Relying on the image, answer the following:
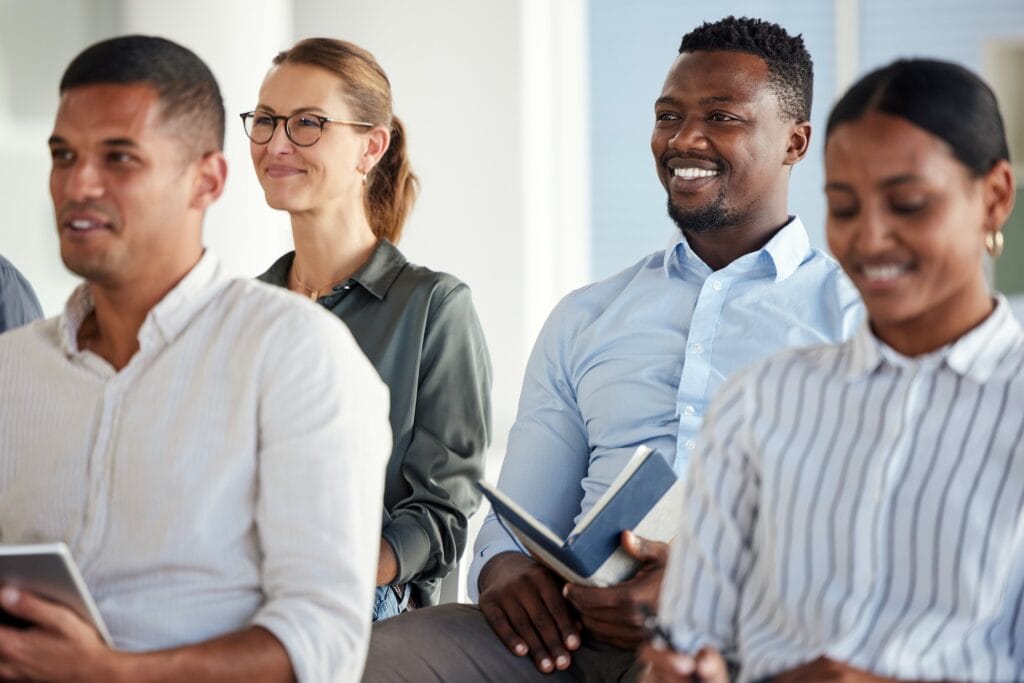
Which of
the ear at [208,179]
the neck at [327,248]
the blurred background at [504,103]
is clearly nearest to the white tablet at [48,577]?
the ear at [208,179]

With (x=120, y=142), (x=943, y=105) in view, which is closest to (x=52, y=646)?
(x=120, y=142)

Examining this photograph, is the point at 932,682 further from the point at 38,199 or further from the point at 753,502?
the point at 38,199

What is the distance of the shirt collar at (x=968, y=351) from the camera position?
1463 mm

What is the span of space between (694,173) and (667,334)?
30cm

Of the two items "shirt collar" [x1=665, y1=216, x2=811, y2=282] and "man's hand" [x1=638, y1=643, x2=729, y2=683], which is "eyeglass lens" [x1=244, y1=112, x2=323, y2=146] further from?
"man's hand" [x1=638, y1=643, x2=729, y2=683]

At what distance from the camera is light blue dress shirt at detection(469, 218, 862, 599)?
2260mm

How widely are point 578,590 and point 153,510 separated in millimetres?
661

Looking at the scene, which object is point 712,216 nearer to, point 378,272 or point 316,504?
point 378,272

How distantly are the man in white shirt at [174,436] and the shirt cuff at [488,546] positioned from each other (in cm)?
63

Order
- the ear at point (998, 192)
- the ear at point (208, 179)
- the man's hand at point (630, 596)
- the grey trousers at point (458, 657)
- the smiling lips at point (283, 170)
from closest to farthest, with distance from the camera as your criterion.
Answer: the ear at point (998, 192), the ear at point (208, 179), the man's hand at point (630, 596), the grey trousers at point (458, 657), the smiling lips at point (283, 170)

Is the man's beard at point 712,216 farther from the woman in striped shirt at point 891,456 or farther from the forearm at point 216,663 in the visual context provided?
the forearm at point 216,663

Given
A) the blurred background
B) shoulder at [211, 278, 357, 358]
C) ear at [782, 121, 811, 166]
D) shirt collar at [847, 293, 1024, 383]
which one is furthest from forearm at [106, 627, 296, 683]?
the blurred background

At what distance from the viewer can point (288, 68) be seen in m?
2.68

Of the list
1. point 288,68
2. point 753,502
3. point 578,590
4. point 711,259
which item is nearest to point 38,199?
point 288,68
